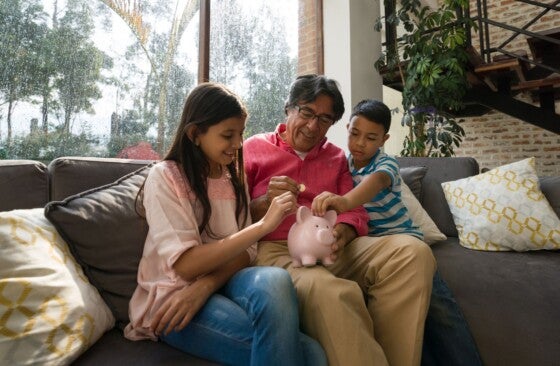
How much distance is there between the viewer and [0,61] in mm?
1697

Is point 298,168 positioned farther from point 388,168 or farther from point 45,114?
point 45,114

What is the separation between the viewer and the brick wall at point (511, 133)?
4.25 m

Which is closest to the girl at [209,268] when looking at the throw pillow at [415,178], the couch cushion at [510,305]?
the couch cushion at [510,305]

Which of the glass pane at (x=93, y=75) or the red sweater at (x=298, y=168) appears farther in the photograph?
the glass pane at (x=93, y=75)

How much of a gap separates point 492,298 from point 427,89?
208cm

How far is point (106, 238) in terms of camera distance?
1.00 m

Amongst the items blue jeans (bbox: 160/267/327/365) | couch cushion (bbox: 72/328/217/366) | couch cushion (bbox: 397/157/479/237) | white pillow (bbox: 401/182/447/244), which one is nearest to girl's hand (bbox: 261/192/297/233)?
blue jeans (bbox: 160/267/327/365)

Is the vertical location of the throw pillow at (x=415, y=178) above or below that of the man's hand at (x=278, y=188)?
above

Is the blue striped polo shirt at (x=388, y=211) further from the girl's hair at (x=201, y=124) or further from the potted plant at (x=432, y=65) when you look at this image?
the potted plant at (x=432, y=65)

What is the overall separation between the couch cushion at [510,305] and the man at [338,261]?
294mm

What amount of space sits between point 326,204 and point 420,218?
81 cm

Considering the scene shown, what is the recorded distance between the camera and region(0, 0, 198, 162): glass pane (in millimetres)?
1734

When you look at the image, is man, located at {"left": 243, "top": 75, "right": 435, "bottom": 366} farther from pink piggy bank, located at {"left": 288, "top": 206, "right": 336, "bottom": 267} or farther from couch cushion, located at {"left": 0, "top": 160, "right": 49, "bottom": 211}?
couch cushion, located at {"left": 0, "top": 160, "right": 49, "bottom": 211}

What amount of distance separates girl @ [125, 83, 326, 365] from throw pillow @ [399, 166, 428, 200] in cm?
110
